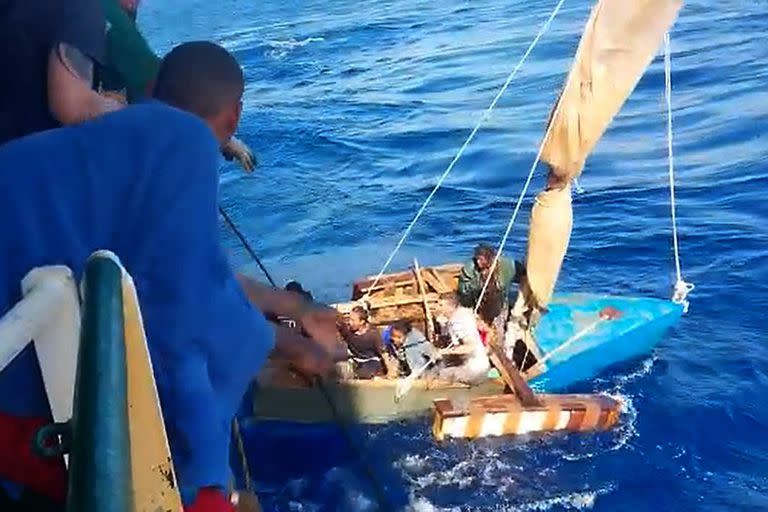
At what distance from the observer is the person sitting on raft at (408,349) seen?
10008mm

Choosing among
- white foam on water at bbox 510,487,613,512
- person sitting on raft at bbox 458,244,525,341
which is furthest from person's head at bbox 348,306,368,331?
white foam on water at bbox 510,487,613,512

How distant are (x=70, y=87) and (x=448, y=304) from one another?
8.33 m

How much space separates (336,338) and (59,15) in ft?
4.10

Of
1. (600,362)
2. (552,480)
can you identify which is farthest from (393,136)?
(552,480)

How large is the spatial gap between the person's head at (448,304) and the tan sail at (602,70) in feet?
7.23

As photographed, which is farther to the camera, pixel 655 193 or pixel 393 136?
pixel 393 136

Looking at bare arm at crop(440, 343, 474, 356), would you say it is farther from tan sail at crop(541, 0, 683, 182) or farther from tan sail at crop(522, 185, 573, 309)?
tan sail at crop(541, 0, 683, 182)

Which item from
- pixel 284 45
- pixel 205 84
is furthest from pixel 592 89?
pixel 284 45

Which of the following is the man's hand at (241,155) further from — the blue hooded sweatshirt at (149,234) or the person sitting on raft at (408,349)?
the person sitting on raft at (408,349)

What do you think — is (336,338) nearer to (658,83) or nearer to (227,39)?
(658,83)

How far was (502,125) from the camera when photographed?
21.1m

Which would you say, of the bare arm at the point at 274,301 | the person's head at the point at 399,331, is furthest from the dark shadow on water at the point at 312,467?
the bare arm at the point at 274,301

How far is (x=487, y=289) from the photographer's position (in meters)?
10.6

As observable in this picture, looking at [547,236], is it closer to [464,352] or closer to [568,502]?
[464,352]
